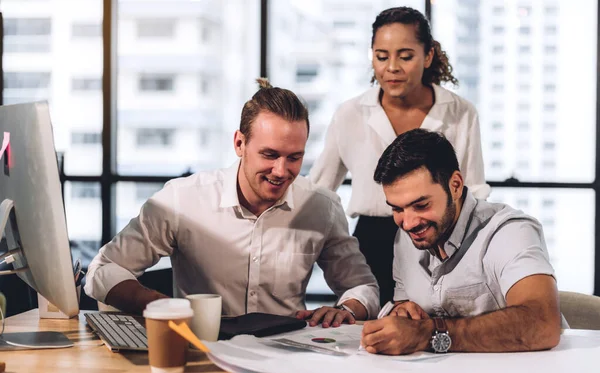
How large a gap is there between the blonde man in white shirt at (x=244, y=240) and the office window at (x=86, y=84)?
7.62ft

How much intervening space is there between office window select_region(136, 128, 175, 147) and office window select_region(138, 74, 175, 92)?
23 cm

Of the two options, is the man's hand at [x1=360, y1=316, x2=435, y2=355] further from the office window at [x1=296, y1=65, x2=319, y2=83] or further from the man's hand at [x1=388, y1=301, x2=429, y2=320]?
the office window at [x1=296, y1=65, x2=319, y2=83]

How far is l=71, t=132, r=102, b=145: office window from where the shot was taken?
418 centimetres

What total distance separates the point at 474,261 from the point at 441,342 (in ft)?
1.49

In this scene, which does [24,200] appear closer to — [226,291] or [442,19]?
[226,291]

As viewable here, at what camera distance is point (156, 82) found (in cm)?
416

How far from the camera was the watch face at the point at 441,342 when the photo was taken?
132cm

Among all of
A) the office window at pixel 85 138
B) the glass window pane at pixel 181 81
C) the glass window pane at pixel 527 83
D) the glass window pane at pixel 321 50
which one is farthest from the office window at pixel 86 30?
the glass window pane at pixel 527 83

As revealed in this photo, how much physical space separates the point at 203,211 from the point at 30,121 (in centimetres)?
88

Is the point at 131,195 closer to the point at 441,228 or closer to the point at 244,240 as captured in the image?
the point at 244,240

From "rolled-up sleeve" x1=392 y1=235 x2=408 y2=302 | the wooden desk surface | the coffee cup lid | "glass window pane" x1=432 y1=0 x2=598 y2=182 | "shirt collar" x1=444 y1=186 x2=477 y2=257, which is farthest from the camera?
"glass window pane" x1=432 y1=0 x2=598 y2=182

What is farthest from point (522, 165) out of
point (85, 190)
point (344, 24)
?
point (85, 190)

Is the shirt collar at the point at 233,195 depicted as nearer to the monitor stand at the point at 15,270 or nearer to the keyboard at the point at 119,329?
the keyboard at the point at 119,329

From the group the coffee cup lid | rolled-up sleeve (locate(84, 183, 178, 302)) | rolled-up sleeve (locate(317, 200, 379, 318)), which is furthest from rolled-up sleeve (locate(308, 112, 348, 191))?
the coffee cup lid
